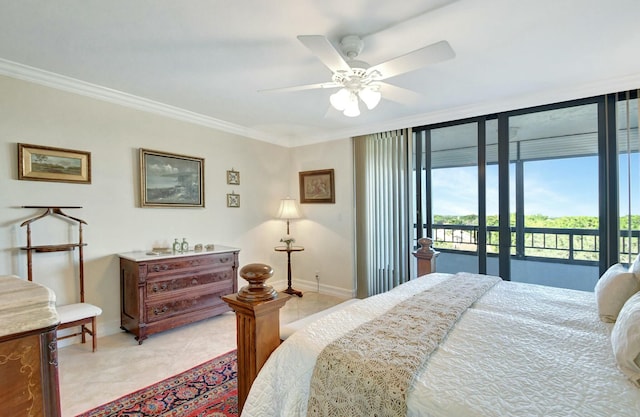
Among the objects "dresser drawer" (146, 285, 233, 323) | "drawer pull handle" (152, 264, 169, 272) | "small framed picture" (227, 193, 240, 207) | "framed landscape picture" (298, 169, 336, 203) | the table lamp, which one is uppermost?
"framed landscape picture" (298, 169, 336, 203)

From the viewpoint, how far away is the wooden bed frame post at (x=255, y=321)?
1405mm

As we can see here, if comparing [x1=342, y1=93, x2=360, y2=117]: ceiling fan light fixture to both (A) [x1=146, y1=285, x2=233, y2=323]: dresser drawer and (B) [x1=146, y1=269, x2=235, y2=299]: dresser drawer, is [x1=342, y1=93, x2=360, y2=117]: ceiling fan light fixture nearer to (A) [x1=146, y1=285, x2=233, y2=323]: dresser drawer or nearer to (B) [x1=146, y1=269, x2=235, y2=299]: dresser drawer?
(B) [x1=146, y1=269, x2=235, y2=299]: dresser drawer

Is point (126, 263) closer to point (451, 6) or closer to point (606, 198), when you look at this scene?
point (451, 6)

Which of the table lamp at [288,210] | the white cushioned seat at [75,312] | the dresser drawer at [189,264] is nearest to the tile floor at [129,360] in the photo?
the white cushioned seat at [75,312]

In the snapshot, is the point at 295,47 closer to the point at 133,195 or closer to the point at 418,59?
the point at 418,59

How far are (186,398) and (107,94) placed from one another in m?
2.84

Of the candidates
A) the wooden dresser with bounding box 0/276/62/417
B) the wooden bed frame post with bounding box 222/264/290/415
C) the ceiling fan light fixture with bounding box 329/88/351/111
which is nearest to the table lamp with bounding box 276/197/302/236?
the ceiling fan light fixture with bounding box 329/88/351/111

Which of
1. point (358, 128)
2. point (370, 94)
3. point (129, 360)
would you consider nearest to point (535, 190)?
point (358, 128)

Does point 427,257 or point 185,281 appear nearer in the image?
point 427,257

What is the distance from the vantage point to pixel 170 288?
309 centimetres

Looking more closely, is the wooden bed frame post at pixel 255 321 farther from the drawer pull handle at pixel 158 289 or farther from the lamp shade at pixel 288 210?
the lamp shade at pixel 288 210

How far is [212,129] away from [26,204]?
2033mm

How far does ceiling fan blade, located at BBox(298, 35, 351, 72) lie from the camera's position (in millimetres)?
1598

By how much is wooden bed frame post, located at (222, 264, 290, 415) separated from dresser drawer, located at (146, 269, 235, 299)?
188 cm
